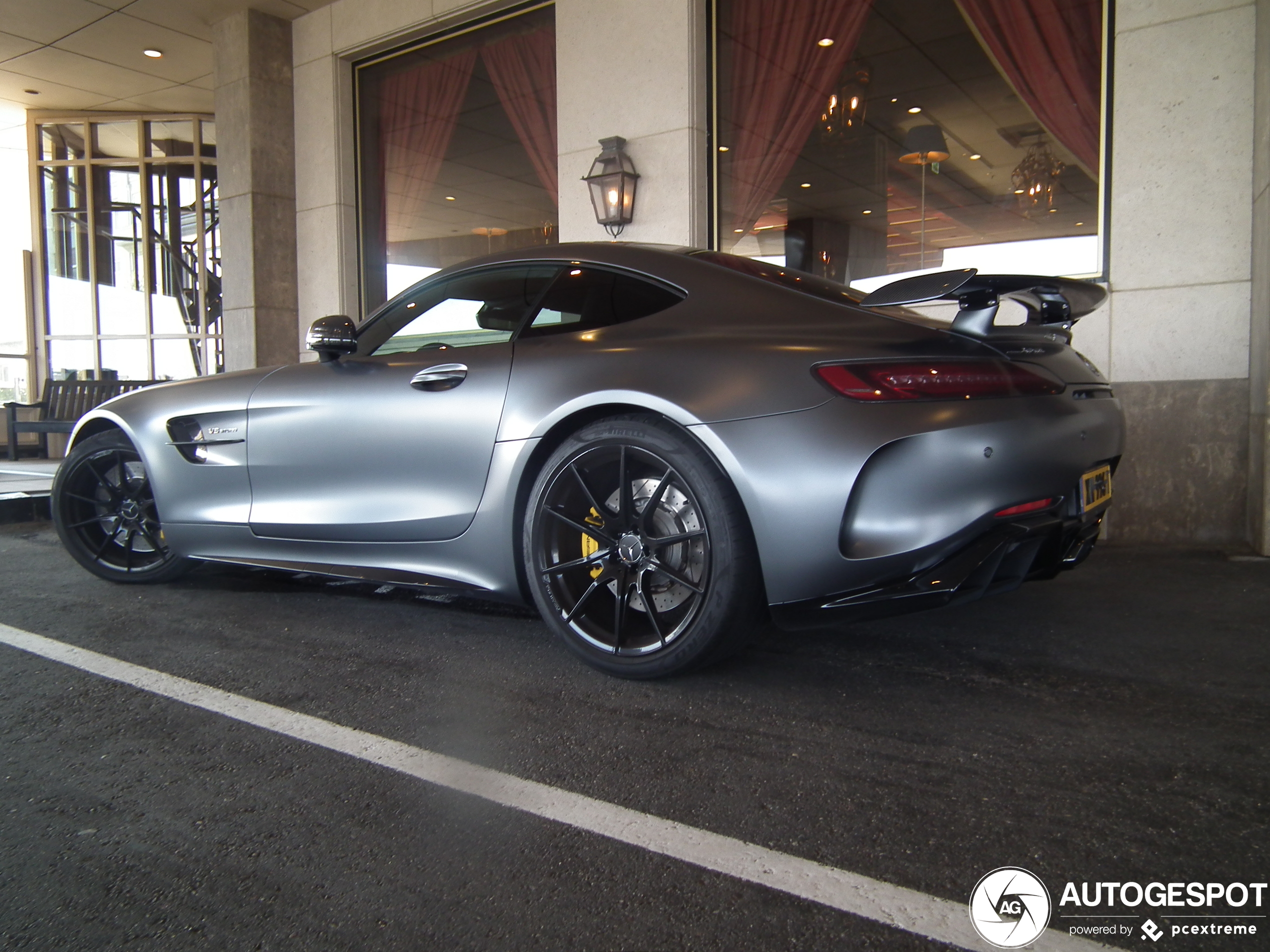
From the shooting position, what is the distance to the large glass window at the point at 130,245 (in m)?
13.4

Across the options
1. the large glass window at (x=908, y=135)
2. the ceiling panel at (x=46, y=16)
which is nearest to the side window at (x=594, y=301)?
the large glass window at (x=908, y=135)

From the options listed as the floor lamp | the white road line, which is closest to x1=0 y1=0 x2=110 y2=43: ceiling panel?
the floor lamp

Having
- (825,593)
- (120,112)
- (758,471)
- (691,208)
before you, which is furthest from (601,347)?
(120,112)

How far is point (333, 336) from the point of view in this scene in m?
3.06

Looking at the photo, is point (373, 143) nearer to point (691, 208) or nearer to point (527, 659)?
point (691, 208)

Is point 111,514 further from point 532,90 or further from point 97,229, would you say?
point 97,229

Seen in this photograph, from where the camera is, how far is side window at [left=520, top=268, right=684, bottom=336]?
101 inches

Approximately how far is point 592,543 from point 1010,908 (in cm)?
142

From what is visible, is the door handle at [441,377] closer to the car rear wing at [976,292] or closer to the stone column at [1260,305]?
the car rear wing at [976,292]

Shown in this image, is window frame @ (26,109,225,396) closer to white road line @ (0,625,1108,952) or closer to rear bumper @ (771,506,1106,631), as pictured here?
white road line @ (0,625,1108,952)

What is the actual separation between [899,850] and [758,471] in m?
0.92

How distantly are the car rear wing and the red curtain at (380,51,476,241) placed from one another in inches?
266

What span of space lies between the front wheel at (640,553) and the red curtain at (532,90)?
200 inches

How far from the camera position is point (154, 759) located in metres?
1.87
